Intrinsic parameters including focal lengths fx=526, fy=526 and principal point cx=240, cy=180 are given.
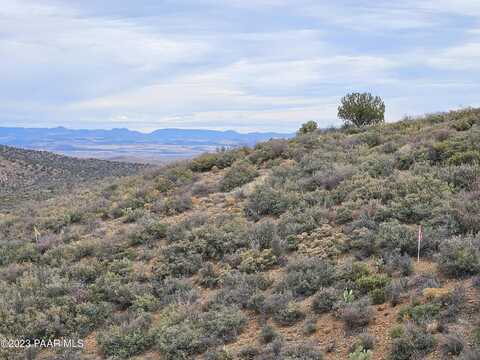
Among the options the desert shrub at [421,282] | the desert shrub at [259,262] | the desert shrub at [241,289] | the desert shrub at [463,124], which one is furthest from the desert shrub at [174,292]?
the desert shrub at [463,124]

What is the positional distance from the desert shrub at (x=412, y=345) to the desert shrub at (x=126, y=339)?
391 cm

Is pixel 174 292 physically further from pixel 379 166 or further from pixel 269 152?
pixel 269 152

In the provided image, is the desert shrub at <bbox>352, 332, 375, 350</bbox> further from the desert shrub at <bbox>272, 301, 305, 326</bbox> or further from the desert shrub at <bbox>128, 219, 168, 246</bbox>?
the desert shrub at <bbox>128, 219, 168, 246</bbox>

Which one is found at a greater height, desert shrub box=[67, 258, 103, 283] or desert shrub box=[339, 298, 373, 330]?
desert shrub box=[339, 298, 373, 330]

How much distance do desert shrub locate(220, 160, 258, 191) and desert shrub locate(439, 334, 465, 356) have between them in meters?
10.4

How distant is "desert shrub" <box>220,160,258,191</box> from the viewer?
16.6 m

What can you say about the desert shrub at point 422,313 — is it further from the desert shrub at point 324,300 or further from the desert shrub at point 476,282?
the desert shrub at point 324,300

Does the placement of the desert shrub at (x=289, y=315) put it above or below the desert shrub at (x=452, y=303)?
below

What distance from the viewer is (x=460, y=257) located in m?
8.09

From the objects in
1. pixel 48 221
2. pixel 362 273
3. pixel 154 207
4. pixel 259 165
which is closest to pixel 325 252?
pixel 362 273

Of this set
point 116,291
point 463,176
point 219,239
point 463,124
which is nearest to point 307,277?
point 219,239

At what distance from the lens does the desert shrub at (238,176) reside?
16641 millimetres

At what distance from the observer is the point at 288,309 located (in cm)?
830

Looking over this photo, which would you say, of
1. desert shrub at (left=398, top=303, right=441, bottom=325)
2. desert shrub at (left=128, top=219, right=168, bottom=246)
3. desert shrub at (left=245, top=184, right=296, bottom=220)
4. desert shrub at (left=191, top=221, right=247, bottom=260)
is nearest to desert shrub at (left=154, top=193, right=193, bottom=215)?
desert shrub at (left=128, top=219, right=168, bottom=246)
